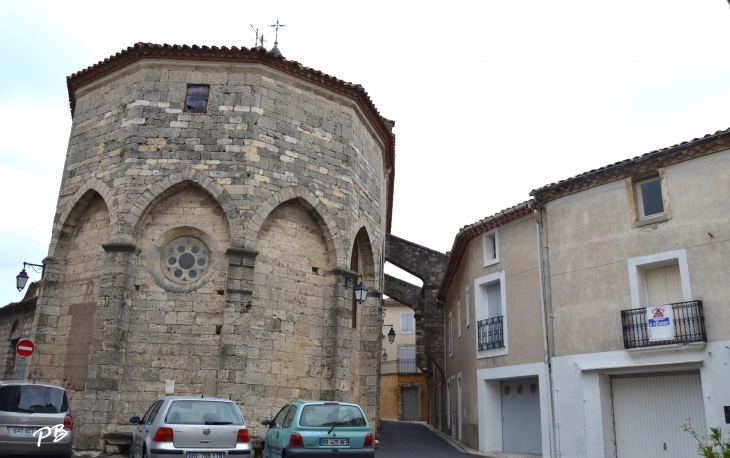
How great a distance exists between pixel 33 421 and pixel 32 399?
0.37 metres

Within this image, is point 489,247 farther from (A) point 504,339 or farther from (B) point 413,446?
(B) point 413,446

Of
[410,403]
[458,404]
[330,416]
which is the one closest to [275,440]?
[330,416]

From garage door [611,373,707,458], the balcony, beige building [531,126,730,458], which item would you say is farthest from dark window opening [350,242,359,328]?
the balcony

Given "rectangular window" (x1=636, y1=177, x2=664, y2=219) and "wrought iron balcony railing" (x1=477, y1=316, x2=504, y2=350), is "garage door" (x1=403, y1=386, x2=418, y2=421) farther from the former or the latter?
"rectangular window" (x1=636, y1=177, x2=664, y2=219)

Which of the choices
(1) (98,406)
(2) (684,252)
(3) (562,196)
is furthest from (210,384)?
(2) (684,252)

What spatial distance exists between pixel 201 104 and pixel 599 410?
10.6 m

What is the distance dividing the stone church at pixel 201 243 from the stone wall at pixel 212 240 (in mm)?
31

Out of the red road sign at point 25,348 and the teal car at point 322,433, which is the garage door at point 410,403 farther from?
the teal car at point 322,433

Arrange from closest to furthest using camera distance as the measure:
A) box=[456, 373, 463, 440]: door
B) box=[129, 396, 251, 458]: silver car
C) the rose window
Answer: box=[129, 396, 251, 458]: silver car
the rose window
box=[456, 373, 463, 440]: door

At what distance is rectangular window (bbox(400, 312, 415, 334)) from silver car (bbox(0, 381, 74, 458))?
31015mm

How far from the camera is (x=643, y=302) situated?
1167cm

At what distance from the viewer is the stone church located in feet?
40.3

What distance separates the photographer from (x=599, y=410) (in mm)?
11883

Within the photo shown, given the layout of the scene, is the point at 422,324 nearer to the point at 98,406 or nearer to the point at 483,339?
→ the point at 483,339
